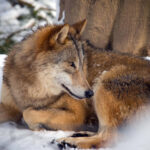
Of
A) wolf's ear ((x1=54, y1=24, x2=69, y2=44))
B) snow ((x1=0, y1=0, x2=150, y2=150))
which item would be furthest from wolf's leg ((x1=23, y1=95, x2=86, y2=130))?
wolf's ear ((x1=54, y1=24, x2=69, y2=44))

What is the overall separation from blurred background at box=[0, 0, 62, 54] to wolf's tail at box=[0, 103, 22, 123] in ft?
19.8

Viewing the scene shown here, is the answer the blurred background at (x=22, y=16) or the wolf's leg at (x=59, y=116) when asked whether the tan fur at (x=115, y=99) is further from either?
the blurred background at (x=22, y=16)

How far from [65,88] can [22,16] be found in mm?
8007

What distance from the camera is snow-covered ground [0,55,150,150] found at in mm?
2705

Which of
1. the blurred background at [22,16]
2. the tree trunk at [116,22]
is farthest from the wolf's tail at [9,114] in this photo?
the blurred background at [22,16]

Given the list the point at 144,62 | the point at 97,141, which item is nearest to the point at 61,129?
the point at 97,141

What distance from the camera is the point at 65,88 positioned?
3.24 meters

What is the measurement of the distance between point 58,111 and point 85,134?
0.47m

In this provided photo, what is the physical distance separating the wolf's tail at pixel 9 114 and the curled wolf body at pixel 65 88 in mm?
14

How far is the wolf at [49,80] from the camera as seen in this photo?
10.3ft

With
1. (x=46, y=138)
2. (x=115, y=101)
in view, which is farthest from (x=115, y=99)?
(x=46, y=138)

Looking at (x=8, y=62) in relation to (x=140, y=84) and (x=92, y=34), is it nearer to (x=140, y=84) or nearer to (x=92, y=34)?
(x=140, y=84)

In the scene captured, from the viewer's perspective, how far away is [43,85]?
3271 millimetres

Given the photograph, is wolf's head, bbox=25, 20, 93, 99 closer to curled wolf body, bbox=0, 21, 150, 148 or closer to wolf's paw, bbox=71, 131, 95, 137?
curled wolf body, bbox=0, 21, 150, 148
